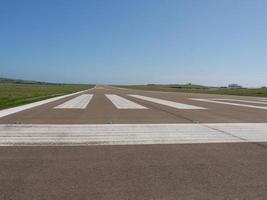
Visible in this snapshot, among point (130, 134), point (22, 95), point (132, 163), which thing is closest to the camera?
point (132, 163)

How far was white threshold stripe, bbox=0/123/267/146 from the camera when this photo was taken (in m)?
6.92

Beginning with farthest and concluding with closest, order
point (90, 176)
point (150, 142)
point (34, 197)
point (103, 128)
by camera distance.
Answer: point (103, 128) → point (150, 142) → point (90, 176) → point (34, 197)

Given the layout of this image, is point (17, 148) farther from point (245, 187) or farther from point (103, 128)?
A: point (245, 187)

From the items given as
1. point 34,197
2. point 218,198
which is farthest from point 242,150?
point 34,197

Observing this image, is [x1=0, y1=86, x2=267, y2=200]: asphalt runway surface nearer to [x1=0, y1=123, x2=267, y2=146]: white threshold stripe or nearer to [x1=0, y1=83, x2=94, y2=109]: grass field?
[x1=0, y1=123, x2=267, y2=146]: white threshold stripe

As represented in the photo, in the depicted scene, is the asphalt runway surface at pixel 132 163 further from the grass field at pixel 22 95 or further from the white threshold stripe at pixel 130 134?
the grass field at pixel 22 95

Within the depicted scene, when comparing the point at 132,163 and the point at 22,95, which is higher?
the point at 132,163

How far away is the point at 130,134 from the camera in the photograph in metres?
7.78

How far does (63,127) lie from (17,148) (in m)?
2.65

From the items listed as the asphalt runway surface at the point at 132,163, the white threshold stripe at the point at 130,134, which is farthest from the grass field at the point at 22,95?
the asphalt runway surface at the point at 132,163

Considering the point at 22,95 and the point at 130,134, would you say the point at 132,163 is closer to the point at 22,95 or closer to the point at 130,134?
the point at 130,134

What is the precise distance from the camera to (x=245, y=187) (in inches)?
157

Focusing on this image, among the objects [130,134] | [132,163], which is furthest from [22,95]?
[132,163]

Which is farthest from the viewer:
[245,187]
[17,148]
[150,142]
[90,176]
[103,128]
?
[103,128]
